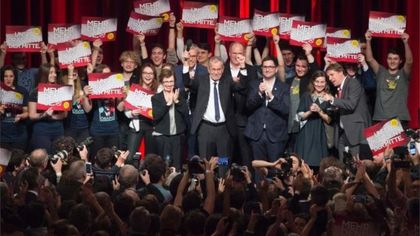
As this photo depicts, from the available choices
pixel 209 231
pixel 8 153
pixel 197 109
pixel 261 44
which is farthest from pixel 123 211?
pixel 261 44

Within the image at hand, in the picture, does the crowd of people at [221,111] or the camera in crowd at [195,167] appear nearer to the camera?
the camera in crowd at [195,167]

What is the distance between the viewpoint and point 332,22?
53.6 feet

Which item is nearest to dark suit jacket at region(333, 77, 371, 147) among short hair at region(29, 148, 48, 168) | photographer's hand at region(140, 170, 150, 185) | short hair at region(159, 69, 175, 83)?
short hair at region(159, 69, 175, 83)

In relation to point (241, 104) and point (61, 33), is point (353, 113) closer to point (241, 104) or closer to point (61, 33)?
point (241, 104)

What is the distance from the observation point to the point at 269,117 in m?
13.6

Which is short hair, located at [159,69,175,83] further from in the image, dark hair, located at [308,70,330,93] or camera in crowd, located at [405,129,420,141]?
camera in crowd, located at [405,129,420,141]

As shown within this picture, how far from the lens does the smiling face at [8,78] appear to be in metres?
13.9

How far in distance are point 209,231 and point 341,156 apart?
190 inches

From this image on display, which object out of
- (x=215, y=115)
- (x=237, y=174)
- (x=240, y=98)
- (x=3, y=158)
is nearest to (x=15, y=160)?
(x=3, y=158)

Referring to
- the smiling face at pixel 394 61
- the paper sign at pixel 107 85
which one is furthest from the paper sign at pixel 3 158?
the smiling face at pixel 394 61

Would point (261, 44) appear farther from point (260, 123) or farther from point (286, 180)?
point (286, 180)

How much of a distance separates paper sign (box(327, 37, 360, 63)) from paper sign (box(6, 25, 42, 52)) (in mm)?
3144

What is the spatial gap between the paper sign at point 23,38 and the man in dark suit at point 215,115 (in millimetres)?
2012

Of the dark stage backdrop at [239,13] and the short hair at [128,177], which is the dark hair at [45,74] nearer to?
the dark stage backdrop at [239,13]
